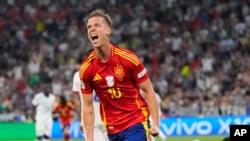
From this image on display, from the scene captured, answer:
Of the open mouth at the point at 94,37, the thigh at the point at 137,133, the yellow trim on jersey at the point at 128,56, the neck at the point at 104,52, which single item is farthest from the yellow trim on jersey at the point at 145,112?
the open mouth at the point at 94,37

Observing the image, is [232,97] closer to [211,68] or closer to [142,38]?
[211,68]

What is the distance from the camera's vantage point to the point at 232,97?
30734 millimetres

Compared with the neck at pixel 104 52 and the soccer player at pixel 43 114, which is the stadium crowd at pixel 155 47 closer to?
the soccer player at pixel 43 114

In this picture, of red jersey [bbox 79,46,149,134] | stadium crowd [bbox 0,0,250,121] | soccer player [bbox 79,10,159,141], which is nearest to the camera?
soccer player [bbox 79,10,159,141]

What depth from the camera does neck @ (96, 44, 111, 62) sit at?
994 cm

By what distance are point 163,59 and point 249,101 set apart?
4.90m

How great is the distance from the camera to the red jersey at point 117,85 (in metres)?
9.99

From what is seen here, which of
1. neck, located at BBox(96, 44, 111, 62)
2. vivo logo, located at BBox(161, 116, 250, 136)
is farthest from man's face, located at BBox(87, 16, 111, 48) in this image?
vivo logo, located at BBox(161, 116, 250, 136)

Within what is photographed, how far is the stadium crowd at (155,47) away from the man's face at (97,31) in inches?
832

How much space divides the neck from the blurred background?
20.0m

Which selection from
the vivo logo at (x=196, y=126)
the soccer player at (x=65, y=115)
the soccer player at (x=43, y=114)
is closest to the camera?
the soccer player at (x=43, y=114)

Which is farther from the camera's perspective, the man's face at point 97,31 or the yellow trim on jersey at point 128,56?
the yellow trim on jersey at point 128,56

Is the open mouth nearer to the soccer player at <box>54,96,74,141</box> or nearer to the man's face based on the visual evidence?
the man's face

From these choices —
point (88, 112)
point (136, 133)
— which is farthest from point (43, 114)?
point (136, 133)
